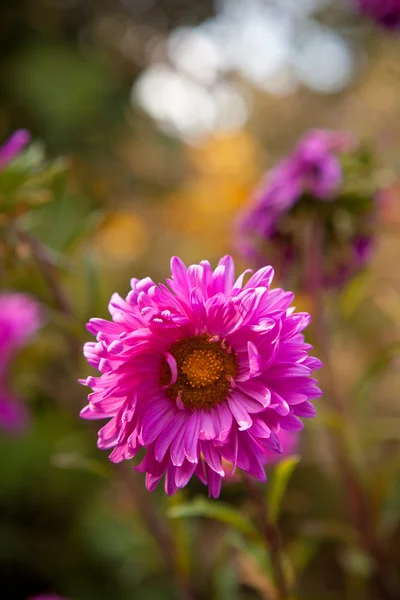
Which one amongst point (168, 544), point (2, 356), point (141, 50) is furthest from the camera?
point (141, 50)

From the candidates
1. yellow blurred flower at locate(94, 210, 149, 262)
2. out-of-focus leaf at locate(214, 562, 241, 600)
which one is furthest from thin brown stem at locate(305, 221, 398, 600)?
yellow blurred flower at locate(94, 210, 149, 262)

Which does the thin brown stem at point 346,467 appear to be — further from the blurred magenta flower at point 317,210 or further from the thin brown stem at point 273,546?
the thin brown stem at point 273,546

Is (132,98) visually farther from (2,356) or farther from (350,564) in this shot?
(350,564)

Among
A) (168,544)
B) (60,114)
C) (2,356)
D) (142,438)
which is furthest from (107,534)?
(60,114)

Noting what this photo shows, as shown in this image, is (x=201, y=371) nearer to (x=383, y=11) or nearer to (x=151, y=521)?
(x=151, y=521)

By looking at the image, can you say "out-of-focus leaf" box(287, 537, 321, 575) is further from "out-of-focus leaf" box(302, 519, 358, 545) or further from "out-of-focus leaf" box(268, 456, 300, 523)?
"out-of-focus leaf" box(268, 456, 300, 523)

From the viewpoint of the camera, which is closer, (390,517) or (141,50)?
(390,517)

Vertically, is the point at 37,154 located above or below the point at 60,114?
below

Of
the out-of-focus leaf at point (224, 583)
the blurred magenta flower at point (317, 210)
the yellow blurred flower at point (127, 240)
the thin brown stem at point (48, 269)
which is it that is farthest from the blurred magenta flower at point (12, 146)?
the yellow blurred flower at point (127, 240)
